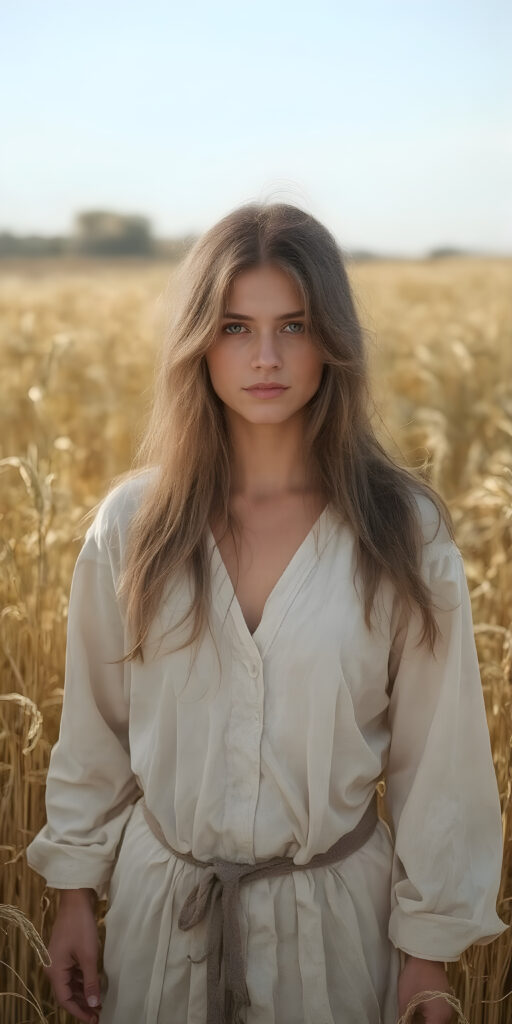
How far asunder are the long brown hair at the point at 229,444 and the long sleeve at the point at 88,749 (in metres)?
0.07

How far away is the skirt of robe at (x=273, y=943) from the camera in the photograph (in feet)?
4.93

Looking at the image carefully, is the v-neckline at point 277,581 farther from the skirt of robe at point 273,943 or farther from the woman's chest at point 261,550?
the skirt of robe at point 273,943

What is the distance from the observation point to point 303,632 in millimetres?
1474

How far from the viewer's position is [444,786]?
1.53m

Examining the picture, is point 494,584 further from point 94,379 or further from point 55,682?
point 94,379

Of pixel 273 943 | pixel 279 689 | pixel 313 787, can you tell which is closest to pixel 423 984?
pixel 273 943

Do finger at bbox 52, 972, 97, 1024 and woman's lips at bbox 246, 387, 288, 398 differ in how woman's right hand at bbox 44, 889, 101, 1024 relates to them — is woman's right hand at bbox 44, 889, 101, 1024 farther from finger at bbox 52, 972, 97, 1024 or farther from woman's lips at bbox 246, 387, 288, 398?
woman's lips at bbox 246, 387, 288, 398

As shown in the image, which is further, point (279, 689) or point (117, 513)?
point (117, 513)

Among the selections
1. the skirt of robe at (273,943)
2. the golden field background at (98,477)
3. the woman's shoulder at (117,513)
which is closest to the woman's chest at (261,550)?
the woman's shoulder at (117,513)

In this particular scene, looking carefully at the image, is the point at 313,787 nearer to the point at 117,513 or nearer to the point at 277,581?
the point at 277,581

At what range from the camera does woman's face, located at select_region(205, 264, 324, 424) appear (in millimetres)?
1491

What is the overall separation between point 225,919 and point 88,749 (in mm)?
344

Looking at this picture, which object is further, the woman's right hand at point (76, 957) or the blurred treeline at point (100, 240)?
the blurred treeline at point (100, 240)

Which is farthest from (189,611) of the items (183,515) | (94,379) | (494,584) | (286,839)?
(94,379)
